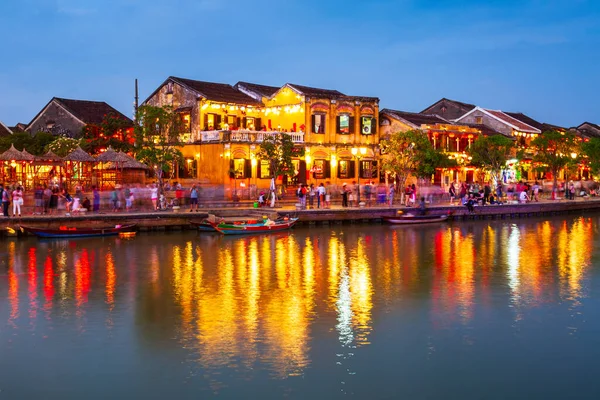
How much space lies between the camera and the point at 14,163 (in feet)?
146

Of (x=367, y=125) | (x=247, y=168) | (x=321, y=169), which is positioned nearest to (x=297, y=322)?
(x=247, y=168)

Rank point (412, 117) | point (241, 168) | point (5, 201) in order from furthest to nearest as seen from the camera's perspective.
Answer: point (412, 117) → point (241, 168) → point (5, 201)

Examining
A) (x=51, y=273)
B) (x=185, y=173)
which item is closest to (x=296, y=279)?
(x=51, y=273)

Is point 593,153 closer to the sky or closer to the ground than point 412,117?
closer to the ground

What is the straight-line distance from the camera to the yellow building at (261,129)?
4847cm

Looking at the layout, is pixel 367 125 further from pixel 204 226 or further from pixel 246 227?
pixel 204 226

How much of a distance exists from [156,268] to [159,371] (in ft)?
39.8

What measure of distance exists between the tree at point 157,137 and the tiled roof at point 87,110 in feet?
67.5

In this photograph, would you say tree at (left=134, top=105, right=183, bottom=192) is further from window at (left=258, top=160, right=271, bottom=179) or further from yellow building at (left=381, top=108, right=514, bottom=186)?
yellow building at (left=381, top=108, right=514, bottom=186)

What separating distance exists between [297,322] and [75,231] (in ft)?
63.4

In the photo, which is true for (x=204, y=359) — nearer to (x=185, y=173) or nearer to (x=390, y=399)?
(x=390, y=399)

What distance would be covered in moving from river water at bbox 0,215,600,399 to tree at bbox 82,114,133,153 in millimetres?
22011

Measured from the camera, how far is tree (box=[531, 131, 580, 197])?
5972 centimetres

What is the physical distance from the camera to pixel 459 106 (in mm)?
79125
